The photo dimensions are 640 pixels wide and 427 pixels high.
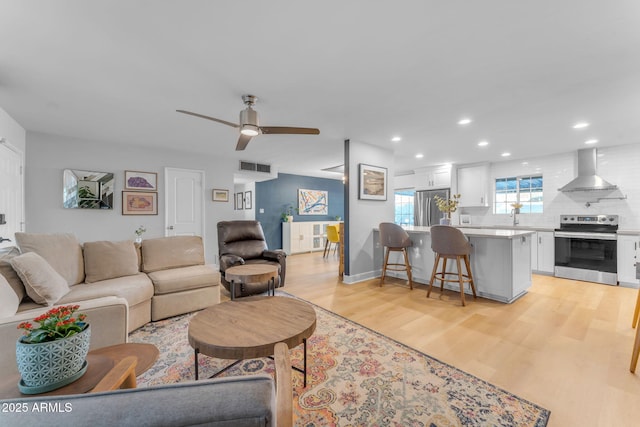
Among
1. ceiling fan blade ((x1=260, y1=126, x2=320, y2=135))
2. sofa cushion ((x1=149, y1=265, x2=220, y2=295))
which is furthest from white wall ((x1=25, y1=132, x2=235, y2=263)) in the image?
ceiling fan blade ((x1=260, y1=126, x2=320, y2=135))

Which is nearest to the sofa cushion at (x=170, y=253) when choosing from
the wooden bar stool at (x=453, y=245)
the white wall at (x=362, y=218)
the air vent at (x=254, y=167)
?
the white wall at (x=362, y=218)

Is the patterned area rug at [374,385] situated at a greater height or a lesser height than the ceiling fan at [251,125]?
lesser

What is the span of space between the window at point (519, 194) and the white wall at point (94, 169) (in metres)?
6.13

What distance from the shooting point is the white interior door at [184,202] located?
4.91 m

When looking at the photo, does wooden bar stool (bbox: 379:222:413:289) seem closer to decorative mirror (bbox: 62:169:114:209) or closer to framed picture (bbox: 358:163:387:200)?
framed picture (bbox: 358:163:387:200)

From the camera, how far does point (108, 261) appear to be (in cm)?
271

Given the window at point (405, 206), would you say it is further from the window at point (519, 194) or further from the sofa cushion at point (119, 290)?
the sofa cushion at point (119, 290)

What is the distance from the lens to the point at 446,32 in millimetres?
1733

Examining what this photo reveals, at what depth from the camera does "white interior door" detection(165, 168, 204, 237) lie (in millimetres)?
4914

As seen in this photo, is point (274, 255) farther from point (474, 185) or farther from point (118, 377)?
point (474, 185)

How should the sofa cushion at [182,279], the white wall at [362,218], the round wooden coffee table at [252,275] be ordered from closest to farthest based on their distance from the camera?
the round wooden coffee table at [252,275] → the sofa cushion at [182,279] → the white wall at [362,218]

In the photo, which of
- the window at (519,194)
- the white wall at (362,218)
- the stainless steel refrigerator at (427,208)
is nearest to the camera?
the white wall at (362,218)

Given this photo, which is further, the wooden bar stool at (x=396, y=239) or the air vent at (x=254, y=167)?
the air vent at (x=254, y=167)

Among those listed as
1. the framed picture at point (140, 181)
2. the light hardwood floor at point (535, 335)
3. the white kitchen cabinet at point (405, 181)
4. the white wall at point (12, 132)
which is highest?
the white wall at point (12, 132)
